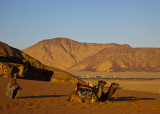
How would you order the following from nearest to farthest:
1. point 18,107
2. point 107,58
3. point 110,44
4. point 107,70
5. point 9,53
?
point 18,107 < point 9,53 < point 107,70 < point 107,58 < point 110,44

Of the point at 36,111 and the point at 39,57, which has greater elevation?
the point at 39,57

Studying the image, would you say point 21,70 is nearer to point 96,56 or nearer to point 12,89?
point 12,89

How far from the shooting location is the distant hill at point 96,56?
11934 cm

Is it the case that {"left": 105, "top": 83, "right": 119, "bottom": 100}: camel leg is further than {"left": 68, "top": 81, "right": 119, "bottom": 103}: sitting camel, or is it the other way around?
{"left": 105, "top": 83, "right": 119, "bottom": 100}: camel leg

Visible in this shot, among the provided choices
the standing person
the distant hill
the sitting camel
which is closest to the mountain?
the standing person

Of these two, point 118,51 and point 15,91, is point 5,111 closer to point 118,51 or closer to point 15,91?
point 15,91

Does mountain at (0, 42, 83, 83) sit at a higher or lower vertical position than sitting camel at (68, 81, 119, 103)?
higher

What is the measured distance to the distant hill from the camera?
119 metres

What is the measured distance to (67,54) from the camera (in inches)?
→ 6806

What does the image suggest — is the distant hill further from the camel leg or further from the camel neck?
the camel neck

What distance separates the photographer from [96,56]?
14150cm

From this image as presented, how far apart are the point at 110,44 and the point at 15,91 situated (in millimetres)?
181898

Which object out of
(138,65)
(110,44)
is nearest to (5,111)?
(138,65)

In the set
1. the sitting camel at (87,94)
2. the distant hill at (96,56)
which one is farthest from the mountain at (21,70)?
the distant hill at (96,56)
